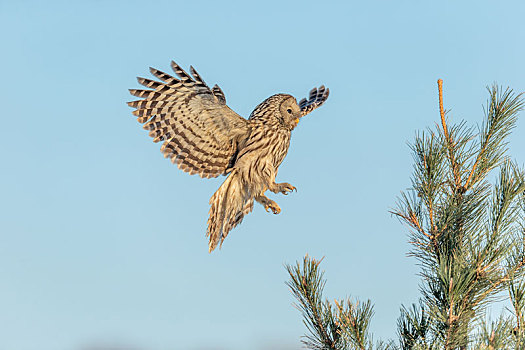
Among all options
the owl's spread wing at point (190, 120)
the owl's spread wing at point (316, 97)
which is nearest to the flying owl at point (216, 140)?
the owl's spread wing at point (190, 120)

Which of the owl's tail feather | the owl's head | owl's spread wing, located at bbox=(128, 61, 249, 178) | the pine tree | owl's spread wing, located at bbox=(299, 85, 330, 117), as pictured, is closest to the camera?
the pine tree

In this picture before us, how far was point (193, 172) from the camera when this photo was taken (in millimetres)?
5188

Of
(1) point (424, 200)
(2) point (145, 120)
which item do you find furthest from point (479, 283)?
(2) point (145, 120)

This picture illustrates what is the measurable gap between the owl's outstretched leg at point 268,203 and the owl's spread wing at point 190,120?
17.7 inches

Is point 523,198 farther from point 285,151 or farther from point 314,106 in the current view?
point 314,106

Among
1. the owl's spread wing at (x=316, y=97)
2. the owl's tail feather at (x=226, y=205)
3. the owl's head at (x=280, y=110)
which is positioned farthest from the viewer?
the owl's spread wing at (x=316, y=97)

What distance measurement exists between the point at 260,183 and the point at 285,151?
0.54 metres

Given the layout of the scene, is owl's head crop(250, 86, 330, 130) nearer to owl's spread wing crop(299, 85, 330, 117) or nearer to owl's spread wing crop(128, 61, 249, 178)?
owl's spread wing crop(128, 61, 249, 178)

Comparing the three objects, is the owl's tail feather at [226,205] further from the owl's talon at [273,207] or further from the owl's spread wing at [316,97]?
the owl's spread wing at [316,97]

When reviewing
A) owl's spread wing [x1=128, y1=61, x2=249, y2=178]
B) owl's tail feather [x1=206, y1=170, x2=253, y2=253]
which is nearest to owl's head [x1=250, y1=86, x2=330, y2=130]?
owl's spread wing [x1=128, y1=61, x2=249, y2=178]

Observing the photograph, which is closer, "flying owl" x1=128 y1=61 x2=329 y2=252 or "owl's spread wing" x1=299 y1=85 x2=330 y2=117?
"flying owl" x1=128 y1=61 x2=329 y2=252

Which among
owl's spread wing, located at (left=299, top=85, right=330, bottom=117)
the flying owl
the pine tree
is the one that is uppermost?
owl's spread wing, located at (left=299, top=85, right=330, bottom=117)

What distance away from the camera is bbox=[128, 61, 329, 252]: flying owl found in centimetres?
505

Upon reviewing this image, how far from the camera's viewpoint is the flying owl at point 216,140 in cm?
505
